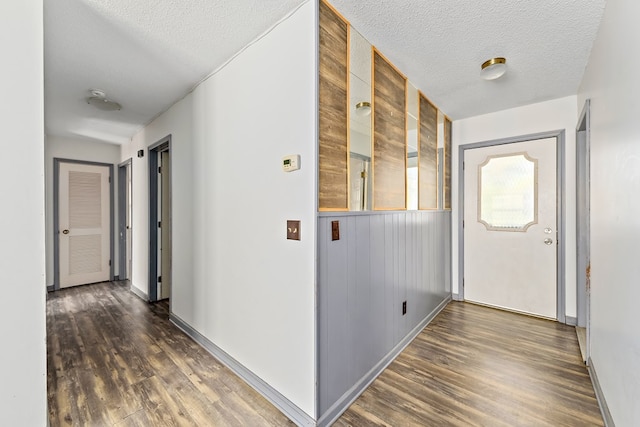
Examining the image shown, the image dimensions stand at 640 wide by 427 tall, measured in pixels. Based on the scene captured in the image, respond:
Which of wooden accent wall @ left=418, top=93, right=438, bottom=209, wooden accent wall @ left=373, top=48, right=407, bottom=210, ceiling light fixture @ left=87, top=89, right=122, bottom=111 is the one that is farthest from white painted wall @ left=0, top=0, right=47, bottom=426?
wooden accent wall @ left=418, top=93, right=438, bottom=209

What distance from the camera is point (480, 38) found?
81.9 inches

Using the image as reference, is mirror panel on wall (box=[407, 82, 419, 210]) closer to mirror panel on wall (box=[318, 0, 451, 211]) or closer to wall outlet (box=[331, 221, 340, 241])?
mirror panel on wall (box=[318, 0, 451, 211])

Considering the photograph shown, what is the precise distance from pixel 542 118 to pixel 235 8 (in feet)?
11.7

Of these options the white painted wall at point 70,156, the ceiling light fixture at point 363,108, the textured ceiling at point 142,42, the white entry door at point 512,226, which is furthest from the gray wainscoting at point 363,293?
the white painted wall at point 70,156

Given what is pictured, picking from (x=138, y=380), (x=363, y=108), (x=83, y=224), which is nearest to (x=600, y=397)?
(x=363, y=108)

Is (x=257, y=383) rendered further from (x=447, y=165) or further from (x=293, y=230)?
(x=447, y=165)

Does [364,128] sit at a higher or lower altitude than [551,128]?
lower

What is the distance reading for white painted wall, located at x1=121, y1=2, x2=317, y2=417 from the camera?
1.67 meters

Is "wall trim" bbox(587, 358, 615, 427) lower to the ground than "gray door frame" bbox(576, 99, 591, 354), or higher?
lower

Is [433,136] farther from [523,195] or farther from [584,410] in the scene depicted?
[584,410]

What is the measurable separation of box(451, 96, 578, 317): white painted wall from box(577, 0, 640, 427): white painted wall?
4.14 ft

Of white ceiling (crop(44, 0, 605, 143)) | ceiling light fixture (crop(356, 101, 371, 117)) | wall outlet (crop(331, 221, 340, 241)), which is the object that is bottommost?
wall outlet (crop(331, 221, 340, 241))

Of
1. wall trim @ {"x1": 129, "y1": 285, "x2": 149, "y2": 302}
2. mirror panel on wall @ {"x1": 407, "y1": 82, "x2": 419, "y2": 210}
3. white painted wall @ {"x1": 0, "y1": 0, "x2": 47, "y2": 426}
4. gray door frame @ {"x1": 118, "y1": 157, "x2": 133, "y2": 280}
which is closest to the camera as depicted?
white painted wall @ {"x1": 0, "y1": 0, "x2": 47, "y2": 426}

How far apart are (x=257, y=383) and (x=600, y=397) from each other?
89.9 inches
